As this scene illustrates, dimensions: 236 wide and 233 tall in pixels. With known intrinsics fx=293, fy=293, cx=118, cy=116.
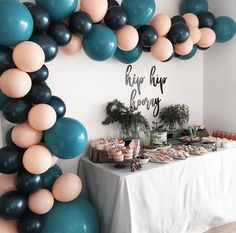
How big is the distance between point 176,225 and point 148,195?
443mm

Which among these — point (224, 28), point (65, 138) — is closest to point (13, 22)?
point (65, 138)

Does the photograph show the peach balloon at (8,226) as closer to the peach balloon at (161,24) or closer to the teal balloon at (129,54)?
the teal balloon at (129,54)

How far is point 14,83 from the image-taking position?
182cm

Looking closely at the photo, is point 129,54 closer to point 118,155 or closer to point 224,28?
point 118,155

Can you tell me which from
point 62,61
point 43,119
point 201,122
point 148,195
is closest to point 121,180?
point 148,195

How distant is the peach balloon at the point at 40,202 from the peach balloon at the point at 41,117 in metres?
0.47

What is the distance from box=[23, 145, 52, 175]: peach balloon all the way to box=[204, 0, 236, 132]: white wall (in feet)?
7.42

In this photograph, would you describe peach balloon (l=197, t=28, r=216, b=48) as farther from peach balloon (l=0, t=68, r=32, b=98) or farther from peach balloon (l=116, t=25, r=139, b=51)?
peach balloon (l=0, t=68, r=32, b=98)

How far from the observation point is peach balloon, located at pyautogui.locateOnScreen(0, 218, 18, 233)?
1.97 m

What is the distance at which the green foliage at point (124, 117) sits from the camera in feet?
8.80

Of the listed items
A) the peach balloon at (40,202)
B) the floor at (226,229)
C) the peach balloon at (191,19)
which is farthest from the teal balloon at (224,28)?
the peach balloon at (40,202)

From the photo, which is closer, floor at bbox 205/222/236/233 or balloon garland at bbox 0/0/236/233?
balloon garland at bbox 0/0/236/233

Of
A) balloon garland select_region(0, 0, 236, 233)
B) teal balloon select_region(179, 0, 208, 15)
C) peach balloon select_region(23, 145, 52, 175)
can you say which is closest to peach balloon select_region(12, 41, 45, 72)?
balloon garland select_region(0, 0, 236, 233)

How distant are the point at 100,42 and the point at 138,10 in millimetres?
455
